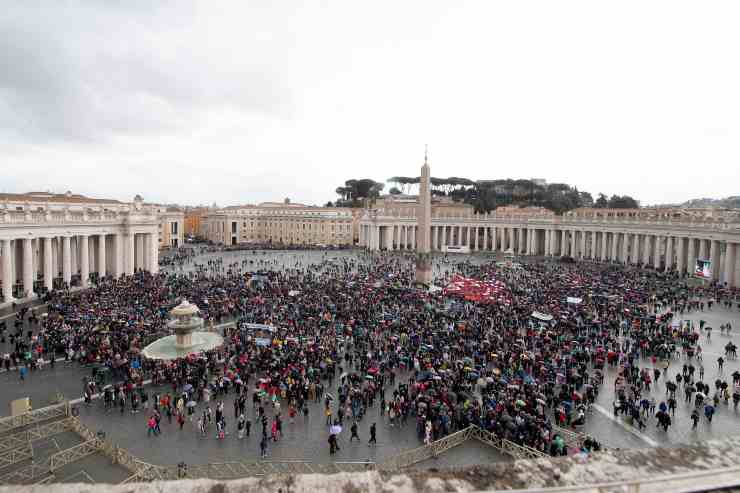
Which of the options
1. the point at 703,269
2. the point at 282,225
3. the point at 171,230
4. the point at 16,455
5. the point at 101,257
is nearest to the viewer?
the point at 16,455

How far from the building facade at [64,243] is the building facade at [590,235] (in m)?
41.2

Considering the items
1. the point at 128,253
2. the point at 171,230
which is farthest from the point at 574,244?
the point at 171,230

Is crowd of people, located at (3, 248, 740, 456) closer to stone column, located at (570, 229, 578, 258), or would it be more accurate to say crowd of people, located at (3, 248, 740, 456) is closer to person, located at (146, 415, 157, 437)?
person, located at (146, 415, 157, 437)

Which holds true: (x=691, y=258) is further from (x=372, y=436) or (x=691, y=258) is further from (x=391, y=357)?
(x=372, y=436)

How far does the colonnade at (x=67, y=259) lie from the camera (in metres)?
33.1

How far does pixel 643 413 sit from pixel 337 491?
1454cm

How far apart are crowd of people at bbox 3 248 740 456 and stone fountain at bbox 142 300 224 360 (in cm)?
75

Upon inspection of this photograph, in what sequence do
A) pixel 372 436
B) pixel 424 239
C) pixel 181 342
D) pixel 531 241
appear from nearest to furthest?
pixel 372 436 < pixel 181 342 < pixel 424 239 < pixel 531 241

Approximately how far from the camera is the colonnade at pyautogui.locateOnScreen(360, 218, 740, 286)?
4703 cm

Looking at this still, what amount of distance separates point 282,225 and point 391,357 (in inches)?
3267

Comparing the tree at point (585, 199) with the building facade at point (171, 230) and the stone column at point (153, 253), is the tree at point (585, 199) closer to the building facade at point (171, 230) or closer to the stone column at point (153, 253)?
the building facade at point (171, 230)

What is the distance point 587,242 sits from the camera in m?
75.1

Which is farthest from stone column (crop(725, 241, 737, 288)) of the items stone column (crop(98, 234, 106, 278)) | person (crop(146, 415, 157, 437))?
stone column (crop(98, 234, 106, 278))

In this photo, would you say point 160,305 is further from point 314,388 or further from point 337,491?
point 337,491
